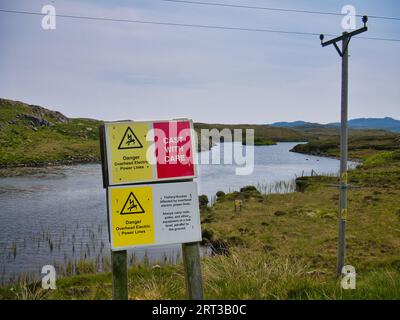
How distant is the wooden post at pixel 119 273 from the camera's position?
5309 millimetres

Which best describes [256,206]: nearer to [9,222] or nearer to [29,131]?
[9,222]

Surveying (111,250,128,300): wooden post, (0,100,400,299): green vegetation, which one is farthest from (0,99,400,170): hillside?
(111,250,128,300): wooden post

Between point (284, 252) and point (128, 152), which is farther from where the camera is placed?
point (284, 252)

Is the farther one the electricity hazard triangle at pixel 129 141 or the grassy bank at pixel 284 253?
the grassy bank at pixel 284 253

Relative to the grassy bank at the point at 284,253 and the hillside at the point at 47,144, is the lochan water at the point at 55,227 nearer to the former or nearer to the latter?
the grassy bank at the point at 284,253

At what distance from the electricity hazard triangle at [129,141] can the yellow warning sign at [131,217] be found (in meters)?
0.53

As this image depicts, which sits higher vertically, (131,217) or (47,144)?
(131,217)

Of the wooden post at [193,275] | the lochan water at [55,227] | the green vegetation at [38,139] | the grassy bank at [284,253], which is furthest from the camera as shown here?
the green vegetation at [38,139]

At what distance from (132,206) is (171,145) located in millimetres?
903

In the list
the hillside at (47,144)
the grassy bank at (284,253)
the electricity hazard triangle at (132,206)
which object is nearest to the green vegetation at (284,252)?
the grassy bank at (284,253)

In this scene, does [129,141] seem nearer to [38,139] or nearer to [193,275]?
[193,275]

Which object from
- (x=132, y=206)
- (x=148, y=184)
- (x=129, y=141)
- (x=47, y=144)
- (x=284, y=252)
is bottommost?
(x=284, y=252)

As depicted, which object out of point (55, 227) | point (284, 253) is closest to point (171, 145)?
point (284, 253)

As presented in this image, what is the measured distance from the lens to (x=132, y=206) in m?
5.15
